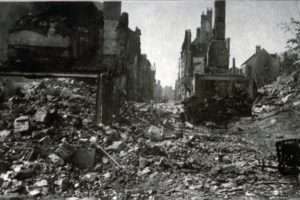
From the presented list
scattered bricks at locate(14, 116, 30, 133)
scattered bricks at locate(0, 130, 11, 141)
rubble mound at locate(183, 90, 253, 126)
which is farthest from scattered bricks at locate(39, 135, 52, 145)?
rubble mound at locate(183, 90, 253, 126)

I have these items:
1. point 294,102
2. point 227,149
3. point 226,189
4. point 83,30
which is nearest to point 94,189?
point 226,189

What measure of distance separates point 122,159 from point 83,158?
860mm

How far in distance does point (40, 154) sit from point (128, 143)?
7.30 ft

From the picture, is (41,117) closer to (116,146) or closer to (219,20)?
(116,146)

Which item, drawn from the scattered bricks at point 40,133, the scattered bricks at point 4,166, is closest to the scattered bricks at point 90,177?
the scattered bricks at point 4,166

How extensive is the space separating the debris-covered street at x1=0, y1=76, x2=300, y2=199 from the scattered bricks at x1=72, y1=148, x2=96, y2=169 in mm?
21

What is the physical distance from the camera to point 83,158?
6773 mm

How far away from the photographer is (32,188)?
224 inches

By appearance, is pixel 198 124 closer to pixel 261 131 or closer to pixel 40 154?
pixel 261 131

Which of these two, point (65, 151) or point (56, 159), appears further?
point (65, 151)

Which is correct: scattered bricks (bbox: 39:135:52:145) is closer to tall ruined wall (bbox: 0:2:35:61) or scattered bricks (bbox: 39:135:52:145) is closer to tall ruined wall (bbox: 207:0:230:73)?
tall ruined wall (bbox: 0:2:35:61)

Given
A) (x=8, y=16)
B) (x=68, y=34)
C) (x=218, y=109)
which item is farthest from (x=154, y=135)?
(x=8, y=16)

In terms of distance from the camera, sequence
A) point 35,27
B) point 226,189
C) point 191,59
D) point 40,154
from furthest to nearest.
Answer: point 191,59 → point 35,27 → point 40,154 → point 226,189

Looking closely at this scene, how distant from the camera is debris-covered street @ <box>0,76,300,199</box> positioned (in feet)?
18.3
